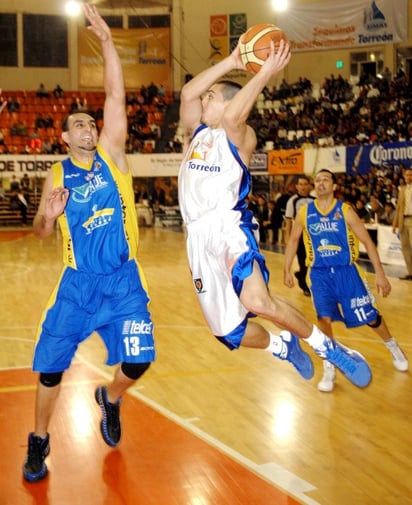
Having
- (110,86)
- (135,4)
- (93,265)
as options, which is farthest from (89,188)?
(135,4)

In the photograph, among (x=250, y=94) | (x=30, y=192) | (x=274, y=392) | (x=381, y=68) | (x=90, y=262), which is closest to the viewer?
(x=250, y=94)

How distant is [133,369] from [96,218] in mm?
897

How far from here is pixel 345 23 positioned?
2477 cm

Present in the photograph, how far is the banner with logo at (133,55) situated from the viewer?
29.1 metres

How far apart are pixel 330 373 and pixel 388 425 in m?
0.96

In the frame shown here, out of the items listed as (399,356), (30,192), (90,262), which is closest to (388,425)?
(399,356)

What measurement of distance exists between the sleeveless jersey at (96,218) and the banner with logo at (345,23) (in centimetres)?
2193

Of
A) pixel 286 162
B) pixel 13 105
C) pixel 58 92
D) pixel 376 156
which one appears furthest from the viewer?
pixel 58 92

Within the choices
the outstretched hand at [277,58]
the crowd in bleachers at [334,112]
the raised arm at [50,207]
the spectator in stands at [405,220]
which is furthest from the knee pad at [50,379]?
the crowd in bleachers at [334,112]

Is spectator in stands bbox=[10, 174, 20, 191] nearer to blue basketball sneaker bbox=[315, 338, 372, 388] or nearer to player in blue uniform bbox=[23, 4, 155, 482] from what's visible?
player in blue uniform bbox=[23, 4, 155, 482]

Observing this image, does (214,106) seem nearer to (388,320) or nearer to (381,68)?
(388,320)

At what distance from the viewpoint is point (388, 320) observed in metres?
8.65

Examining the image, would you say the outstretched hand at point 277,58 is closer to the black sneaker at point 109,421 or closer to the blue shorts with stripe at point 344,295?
the black sneaker at point 109,421

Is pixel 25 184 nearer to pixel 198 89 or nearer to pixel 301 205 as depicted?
pixel 301 205
